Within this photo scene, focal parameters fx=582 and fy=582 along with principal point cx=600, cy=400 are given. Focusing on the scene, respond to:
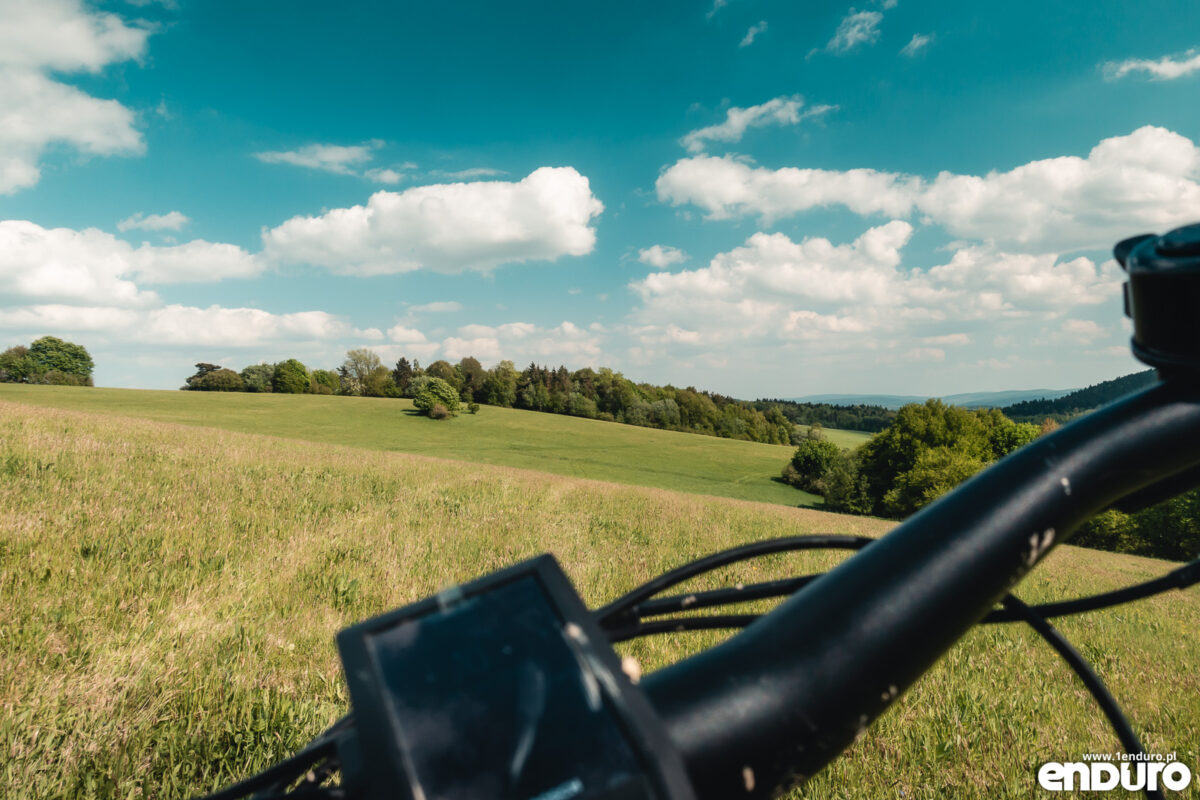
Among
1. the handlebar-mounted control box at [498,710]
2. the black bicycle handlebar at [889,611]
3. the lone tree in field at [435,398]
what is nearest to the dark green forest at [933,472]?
the lone tree in field at [435,398]

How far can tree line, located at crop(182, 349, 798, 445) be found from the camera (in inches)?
3639

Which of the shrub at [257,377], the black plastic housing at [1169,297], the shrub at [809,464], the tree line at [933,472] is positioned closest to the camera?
the black plastic housing at [1169,297]

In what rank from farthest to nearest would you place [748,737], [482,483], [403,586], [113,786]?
1. [482,483]
2. [403,586]
3. [113,786]
4. [748,737]

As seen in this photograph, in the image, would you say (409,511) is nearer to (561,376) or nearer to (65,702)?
(65,702)

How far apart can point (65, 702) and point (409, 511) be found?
5.06 metres

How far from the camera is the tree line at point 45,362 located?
88188mm

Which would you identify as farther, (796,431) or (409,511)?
(796,431)

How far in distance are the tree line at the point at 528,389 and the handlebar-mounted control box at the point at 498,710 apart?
294ft

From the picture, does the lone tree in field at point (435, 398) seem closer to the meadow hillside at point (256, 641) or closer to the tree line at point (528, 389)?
the tree line at point (528, 389)

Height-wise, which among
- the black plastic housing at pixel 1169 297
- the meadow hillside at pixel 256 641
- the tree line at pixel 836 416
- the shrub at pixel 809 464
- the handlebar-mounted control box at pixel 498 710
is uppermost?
the black plastic housing at pixel 1169 297

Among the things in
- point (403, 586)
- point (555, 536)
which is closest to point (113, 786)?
point (403, 586)

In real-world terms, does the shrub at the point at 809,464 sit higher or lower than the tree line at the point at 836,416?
lower

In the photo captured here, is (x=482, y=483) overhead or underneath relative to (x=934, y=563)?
underneath

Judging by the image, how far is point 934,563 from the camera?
51 centimetres
